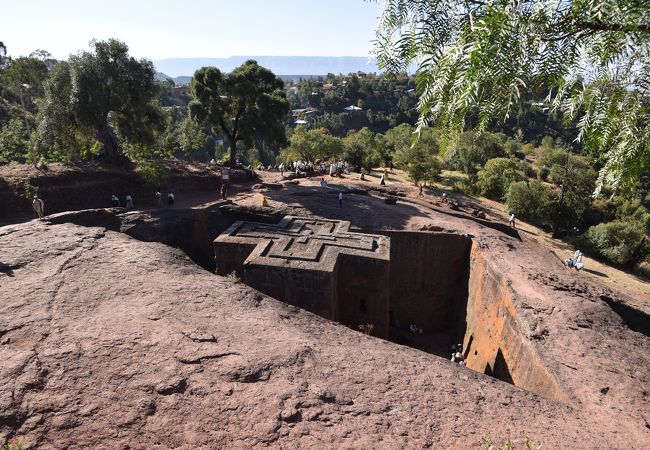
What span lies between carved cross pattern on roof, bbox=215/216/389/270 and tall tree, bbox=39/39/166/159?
11.2 meters

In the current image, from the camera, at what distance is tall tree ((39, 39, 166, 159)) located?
1888 centimetres

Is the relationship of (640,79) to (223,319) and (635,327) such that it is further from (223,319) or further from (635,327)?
(635,327)

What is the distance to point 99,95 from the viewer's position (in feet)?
62.6

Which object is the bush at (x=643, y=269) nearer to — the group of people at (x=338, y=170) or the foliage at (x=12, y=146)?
the group of people at (x=338, y=170)

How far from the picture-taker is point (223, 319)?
286 inches

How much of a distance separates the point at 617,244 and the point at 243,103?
24347 mm

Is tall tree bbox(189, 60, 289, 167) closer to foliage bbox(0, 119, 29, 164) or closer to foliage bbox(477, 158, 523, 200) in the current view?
foliage bbox(0, 119, 29, 164)

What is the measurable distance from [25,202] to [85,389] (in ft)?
51.1

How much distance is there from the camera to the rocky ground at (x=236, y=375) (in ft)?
16.6

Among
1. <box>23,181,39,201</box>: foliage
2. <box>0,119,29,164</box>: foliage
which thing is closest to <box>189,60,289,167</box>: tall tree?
<box>23,181,39,201</box>: foliage

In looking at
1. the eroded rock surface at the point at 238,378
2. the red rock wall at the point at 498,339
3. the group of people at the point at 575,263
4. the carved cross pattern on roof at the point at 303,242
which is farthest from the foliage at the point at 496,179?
the eroded rock surface at the point at 238,378

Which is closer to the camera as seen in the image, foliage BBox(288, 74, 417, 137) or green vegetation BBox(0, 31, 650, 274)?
green vegetation BBox(0, 31, 650, 274)

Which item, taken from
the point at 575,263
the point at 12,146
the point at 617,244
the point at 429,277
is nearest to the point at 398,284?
the point at 429,277

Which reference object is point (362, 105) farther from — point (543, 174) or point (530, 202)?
point (530, 202)
